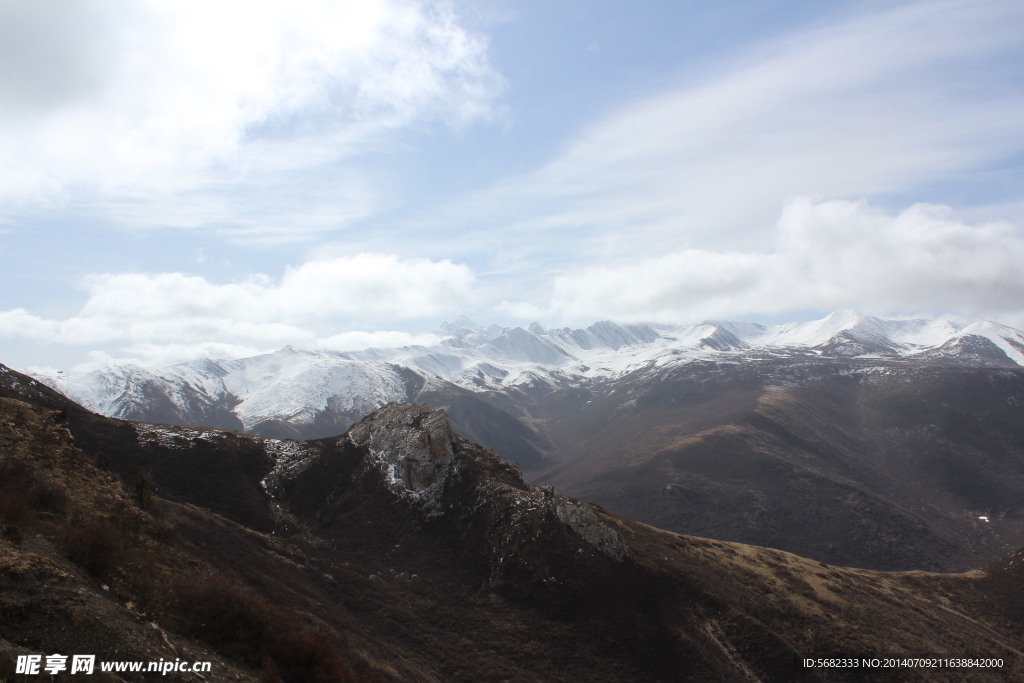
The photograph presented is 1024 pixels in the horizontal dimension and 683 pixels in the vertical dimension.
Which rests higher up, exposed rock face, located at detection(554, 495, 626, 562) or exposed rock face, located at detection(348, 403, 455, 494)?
exposed rock face, located at detection(348, 403, 455, 494)

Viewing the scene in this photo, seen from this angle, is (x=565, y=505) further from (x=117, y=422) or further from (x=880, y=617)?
(x=117, y=422)

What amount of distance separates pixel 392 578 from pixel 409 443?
2570 cm

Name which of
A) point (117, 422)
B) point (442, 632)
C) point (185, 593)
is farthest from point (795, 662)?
point (117, 422)

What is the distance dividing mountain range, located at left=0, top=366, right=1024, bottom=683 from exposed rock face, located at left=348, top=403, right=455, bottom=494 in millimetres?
367

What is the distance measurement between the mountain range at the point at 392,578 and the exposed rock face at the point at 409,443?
14.5 inches

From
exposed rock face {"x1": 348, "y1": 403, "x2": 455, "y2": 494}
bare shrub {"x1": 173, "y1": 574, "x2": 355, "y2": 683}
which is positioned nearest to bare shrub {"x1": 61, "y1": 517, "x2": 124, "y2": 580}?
bare shrub {"x1": 173, "y1": 574, "x2": 355, "y2": 683}

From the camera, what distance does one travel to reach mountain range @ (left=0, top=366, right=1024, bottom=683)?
25.5m

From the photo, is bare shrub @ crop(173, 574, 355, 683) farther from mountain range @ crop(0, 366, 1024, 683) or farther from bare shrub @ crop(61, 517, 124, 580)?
bare shrub @ crop(61, 517, 124, 580)

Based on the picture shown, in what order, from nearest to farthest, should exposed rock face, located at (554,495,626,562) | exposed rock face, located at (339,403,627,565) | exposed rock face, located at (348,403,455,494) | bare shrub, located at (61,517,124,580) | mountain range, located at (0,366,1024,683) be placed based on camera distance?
bare shrub, located at (61,517,124,580), mountain range, located at (0,366,1024,683), exposed rock face, located at (554,495,626,562), exposed rock face, located at (339,403,627,565), exposed rock face, located at (348,403,455,494)

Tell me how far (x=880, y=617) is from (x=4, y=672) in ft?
314

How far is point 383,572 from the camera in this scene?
222ft

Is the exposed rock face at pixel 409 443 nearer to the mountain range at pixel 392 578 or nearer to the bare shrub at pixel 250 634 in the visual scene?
the mountain range at pixel 392 578

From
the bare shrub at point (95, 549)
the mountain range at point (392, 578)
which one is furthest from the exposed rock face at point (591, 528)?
the bare shrub at point (95, 549)

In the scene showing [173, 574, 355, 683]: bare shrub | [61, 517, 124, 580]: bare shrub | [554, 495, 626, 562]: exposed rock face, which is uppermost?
[61, 517, 124, 580]: bare shrub
